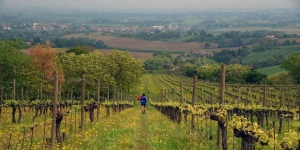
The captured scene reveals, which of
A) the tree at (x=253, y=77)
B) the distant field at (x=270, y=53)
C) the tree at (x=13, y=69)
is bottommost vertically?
the tree at (x=253, y=77)

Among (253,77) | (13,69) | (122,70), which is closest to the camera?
(13,69)

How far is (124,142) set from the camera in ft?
52.5

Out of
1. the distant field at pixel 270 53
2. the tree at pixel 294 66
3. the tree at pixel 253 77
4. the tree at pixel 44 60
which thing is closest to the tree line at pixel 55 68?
the tree at pixel 44 60

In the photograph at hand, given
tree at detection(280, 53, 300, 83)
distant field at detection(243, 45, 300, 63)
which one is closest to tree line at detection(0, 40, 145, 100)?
tree at detection(280, 53, 300, 83)

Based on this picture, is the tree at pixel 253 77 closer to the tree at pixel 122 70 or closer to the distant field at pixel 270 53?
the tree at pixel 122 70

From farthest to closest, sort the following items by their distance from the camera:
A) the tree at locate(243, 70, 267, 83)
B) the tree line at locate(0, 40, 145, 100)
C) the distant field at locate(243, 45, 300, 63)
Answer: the distant field at locate(243, 45, 300, 63)
the tree at locate(243, 70, 267, 83)
the tree line at locate(0, 40, 145, 100)

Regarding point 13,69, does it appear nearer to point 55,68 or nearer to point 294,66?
point 55,68

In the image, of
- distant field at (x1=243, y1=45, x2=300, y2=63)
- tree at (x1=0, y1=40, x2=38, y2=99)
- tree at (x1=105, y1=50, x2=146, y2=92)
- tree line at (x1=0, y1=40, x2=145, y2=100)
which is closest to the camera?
tree at (x1=0, y1=40, x2=38, y2=99)

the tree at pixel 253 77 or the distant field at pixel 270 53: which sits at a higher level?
the distant field at pixel 270 53

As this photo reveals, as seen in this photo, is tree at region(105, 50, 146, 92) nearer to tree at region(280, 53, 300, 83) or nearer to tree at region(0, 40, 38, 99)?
tree at region(0, 40, 38, 99)

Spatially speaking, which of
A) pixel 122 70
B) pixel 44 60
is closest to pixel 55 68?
pixel 44 60

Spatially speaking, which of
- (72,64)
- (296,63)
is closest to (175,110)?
(72,64)

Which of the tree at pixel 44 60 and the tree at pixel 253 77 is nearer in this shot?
the tree at pixel 44 60

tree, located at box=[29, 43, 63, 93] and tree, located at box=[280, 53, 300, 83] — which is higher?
tree, located at box=[29, 43, 63, 93]
